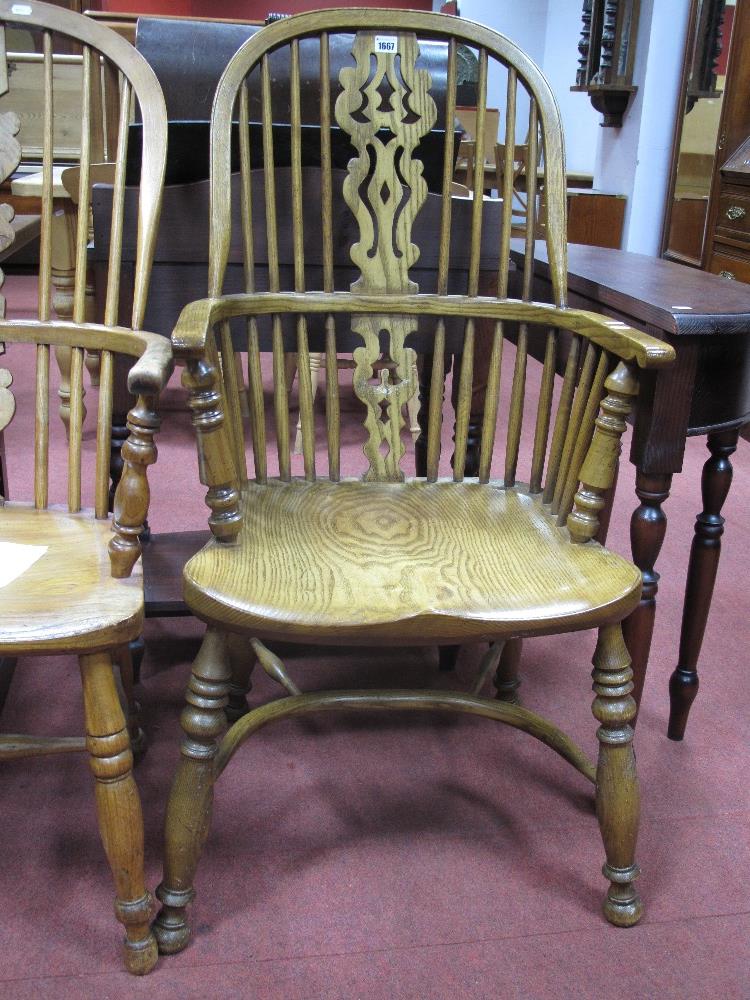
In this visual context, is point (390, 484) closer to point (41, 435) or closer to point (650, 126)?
point (41, 435)

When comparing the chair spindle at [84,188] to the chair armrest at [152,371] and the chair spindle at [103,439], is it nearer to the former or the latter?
the chair spindle at [103,439]

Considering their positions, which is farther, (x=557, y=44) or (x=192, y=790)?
(x=557, y=44)

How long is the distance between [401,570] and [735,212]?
2.80 metres

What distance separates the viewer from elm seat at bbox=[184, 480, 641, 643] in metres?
0.99

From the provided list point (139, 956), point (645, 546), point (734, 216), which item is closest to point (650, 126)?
point (734, 216)

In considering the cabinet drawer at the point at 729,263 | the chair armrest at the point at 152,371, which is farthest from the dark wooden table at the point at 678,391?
the cabinet drawer at the point at 729,263

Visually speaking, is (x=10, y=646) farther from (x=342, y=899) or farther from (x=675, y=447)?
(x=675, y=447)

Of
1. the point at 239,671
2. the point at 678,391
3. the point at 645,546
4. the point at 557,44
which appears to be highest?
the point at 557,44

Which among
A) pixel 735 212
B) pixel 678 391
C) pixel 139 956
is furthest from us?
pixel 735 212

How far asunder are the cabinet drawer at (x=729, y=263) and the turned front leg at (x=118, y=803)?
9.27 ft

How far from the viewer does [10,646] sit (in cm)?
93

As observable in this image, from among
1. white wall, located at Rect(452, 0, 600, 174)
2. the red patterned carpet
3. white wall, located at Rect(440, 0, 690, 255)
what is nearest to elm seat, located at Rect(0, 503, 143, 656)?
the red patterned carpet

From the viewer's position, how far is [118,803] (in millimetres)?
1036

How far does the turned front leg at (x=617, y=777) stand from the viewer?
3.68 feet
